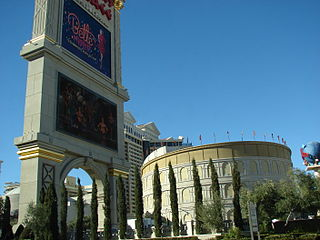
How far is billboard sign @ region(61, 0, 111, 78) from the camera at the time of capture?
41.1 meters

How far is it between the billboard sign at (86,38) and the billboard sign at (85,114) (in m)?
4.57

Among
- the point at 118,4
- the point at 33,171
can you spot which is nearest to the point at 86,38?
the point at 118,4

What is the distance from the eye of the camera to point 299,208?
37562mm

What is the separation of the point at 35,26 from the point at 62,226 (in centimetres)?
2281

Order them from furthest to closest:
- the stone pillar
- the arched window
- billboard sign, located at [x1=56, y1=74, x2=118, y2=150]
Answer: the arched window → billboard sign, located at [x1=56, y1=74, x2=118, y2=150] → the stone pillar

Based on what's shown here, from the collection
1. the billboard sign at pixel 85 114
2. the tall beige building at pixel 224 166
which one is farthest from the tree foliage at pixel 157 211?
the tall beige building at pixel 224 166

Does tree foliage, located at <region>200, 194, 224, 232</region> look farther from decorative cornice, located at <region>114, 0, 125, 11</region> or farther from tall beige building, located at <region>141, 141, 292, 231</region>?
decorative cornice, located at <region>114, 0, 125, 11</region>

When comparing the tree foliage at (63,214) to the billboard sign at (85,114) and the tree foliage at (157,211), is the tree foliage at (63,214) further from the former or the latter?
the tree foliage at (157,211)

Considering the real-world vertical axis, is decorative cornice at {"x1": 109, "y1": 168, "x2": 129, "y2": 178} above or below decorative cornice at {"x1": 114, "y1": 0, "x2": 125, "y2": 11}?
below

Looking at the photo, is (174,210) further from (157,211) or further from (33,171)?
(33,171)

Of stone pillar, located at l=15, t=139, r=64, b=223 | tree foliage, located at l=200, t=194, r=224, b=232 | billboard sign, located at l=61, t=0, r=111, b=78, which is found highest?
billboard sign, located at l=61, t=0, r=111, b=78

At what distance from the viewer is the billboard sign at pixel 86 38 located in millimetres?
41125

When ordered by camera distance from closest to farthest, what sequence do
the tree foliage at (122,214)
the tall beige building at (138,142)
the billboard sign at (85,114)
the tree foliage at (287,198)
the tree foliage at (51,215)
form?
the tree foliage at (51,215) < the tree foliage at (287,198) < the tree foliage at (122,214) < the billboard sign at (85,114) < the tall beige building at (138,142)

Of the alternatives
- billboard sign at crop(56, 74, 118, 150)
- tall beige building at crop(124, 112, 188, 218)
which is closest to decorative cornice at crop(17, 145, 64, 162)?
billboard sign at crop(56, 74, 118, 150)
